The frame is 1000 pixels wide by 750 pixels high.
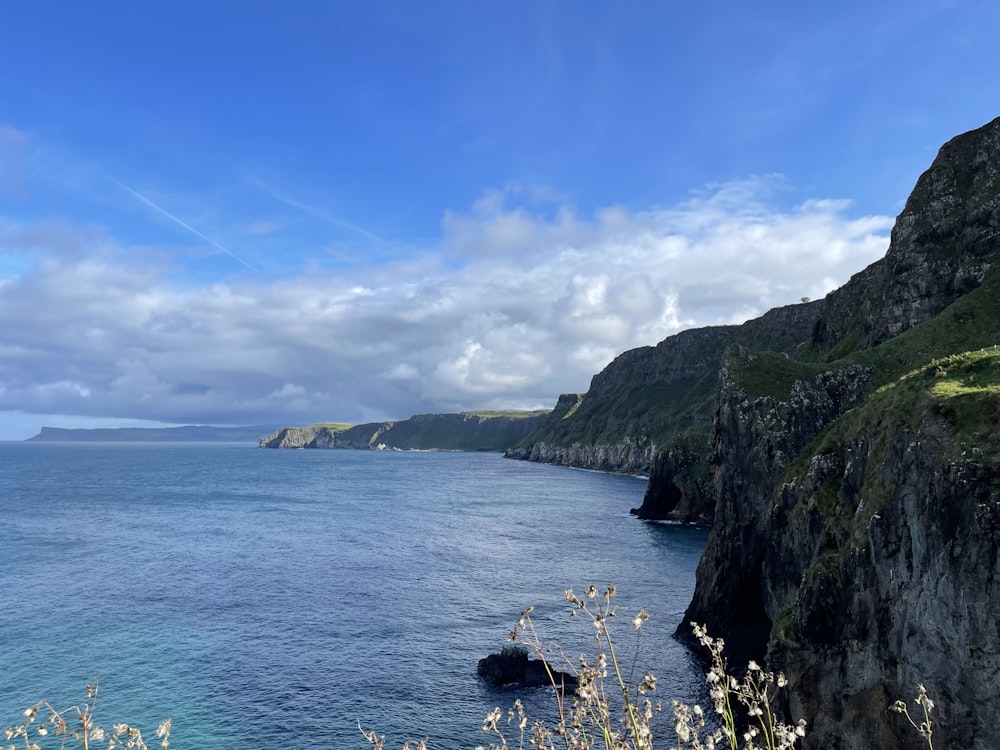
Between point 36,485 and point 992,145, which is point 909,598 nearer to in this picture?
point 992,145

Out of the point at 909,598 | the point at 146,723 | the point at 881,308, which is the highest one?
the point at 881,308

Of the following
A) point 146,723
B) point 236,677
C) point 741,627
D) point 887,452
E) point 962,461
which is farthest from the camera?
point 741,627

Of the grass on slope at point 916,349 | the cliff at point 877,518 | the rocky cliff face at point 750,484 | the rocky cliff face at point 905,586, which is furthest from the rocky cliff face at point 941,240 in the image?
the rocky cliff face at point 905,586

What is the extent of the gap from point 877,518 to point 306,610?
4809cm

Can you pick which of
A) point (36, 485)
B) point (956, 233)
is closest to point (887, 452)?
point (956, 233)

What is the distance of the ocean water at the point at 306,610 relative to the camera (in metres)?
40.4

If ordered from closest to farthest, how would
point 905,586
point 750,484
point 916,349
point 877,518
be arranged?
1. point 905,586
2. point 877,518
3. point 916,349
4. point 750,484

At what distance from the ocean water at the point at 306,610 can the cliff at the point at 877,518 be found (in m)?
10.0

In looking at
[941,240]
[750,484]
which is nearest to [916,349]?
[750,484]

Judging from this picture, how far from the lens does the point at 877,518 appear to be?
31578 millimetres

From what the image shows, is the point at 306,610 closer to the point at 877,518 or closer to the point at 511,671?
the point at 511,671

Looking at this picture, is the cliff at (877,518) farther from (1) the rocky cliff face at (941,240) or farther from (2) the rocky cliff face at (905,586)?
(1) the rocky cliff face at (941,240)

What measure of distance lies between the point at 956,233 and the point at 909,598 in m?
53.8

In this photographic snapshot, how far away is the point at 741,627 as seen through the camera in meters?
51.8
